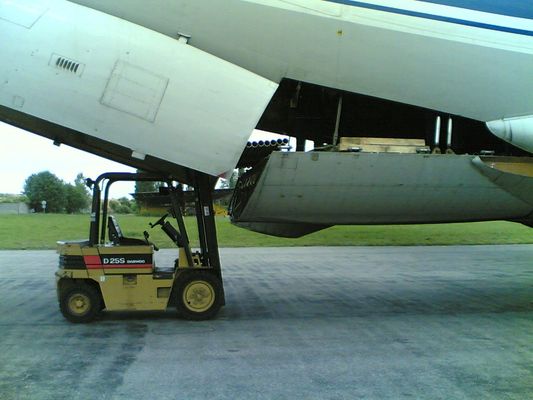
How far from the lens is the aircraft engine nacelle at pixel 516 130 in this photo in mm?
5988

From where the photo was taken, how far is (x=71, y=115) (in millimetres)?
5293

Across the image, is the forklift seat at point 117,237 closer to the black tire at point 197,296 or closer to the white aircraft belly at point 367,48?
the black tire at point 197,296

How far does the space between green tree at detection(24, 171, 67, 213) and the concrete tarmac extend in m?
55.5

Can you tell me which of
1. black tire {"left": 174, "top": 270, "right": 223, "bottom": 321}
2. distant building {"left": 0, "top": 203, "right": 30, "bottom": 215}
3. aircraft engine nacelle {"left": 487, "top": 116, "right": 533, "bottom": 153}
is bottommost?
black tire {"left": 174, "top": 270, "right": 223, "bottom": 321}

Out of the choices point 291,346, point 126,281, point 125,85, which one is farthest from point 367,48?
point 126,281

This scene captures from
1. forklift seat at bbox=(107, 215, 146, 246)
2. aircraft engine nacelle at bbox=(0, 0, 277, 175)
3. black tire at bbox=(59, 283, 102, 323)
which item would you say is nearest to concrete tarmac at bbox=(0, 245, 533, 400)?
black tire at bbox=(59, 283, 102, 323)

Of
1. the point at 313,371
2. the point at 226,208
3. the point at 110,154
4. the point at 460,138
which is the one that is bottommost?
the point at 313,371

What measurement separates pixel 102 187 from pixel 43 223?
23434mm

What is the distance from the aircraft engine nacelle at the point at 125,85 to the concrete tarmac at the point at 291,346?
6.49ft

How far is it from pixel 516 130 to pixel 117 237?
518 cm

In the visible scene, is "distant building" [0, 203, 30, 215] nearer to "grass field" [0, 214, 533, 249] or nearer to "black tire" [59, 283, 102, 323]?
"grass field" [0, 214, 533, 249]

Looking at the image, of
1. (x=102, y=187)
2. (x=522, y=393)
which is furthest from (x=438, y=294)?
(x=102, y=187)

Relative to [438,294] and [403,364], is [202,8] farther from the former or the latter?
[438,294]

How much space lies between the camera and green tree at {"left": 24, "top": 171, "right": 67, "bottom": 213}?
6116cm
